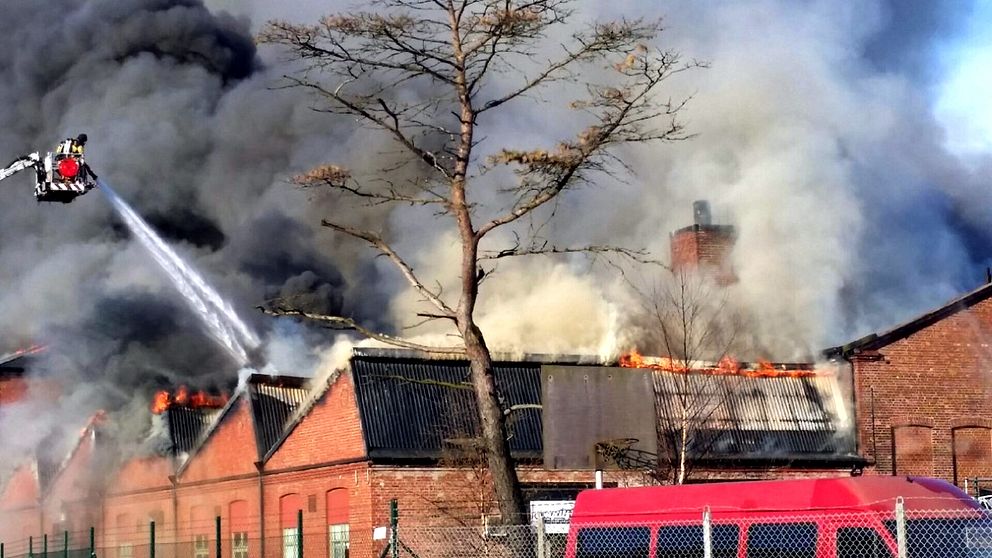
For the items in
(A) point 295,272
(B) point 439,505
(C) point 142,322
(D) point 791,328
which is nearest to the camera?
(B) point 439,505

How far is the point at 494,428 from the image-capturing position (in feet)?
52.5

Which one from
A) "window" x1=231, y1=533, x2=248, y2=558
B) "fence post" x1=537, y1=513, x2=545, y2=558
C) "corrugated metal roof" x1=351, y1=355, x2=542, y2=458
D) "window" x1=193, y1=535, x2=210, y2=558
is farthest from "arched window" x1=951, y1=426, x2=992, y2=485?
"fence post" x1=537, y1=513, x2=545, y2=558

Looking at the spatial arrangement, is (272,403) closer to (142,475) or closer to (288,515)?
(288,515)

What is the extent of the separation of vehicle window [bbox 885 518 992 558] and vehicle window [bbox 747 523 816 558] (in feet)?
2.44

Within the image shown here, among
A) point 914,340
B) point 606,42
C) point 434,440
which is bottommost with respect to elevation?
point 434,440

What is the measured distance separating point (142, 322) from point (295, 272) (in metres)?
6.33

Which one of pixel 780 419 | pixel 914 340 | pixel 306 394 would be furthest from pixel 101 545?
pixel 914 340

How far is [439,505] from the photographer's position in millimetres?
24391

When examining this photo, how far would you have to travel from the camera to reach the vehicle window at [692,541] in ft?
45.5

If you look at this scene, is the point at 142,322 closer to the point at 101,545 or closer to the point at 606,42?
the point at 101,545

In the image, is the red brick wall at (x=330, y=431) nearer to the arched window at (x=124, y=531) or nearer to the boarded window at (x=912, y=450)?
the arched window at (x=124, y=531)

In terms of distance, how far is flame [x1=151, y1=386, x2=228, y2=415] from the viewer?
3225 cm

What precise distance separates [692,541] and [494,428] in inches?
113

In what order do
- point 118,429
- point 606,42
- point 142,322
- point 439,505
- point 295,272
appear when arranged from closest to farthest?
point 606,42 → point 439,505 → point 118,429 → point 142,322 → point 295,272
